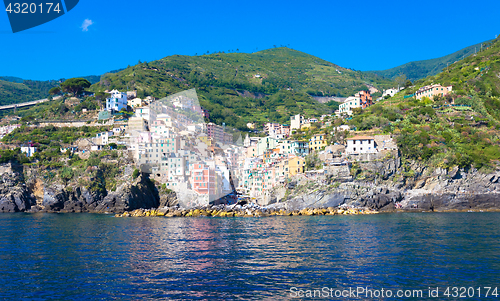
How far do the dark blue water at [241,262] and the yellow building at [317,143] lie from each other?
1634 inches

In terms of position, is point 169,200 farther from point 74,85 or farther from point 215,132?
point 74,85

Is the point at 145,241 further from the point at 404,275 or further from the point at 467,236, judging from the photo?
the point at 467,236

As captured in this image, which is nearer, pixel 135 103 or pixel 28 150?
pixel 28 150

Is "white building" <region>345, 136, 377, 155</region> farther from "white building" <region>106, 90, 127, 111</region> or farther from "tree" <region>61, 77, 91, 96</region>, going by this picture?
"tree" <region>61, 77, 91, 96</region>

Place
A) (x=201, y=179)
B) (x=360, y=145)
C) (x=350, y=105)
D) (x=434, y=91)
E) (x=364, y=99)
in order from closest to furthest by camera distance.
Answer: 1. (x=360, y=145)
2. (x=201, y=179)
3. (x=434, y=91)
4. (x=350, y=105)
5. (x=364, y=99)

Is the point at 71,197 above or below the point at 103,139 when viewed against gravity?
below

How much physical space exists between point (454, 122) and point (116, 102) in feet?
266

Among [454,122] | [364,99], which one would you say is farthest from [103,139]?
[454,122]

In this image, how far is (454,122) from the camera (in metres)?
74.1

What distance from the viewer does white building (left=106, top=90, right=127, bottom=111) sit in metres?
100

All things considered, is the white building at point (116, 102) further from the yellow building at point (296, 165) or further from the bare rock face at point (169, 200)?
the yellow building at point (296, 165)

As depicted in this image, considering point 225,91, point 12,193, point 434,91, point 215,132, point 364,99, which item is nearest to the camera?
point 12,193

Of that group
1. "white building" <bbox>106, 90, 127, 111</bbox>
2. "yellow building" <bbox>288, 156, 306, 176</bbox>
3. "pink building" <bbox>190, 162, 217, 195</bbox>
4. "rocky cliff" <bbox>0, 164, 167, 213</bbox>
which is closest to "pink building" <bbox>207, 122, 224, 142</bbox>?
"white building" <bbox>106, 90, 127, 111</bbox>

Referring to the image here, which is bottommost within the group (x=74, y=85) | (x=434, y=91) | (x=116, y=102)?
(x=434, y=91)
